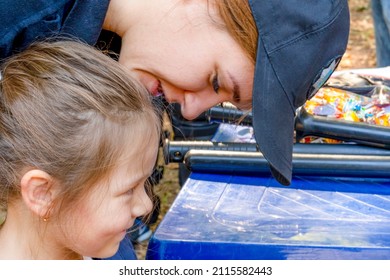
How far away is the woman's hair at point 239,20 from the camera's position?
4.01 ft

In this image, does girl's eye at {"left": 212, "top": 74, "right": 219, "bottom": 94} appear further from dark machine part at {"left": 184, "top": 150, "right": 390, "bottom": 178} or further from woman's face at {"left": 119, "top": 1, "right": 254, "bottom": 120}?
dark machine part at {"left": 184, "top": 150, "right": 390, "bottom": 178}

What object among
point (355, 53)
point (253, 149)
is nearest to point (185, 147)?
point (253, 149)

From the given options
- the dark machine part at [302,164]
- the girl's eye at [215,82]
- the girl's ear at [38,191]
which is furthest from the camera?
the dark machine part at [302,164]

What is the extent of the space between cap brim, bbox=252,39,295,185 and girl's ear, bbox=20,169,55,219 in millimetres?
373

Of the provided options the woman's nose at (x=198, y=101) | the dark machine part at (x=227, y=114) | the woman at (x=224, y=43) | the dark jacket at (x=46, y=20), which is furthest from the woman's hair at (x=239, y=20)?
the dark machine part at (x=227, y=114)

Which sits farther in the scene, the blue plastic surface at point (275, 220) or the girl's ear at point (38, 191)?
the blue plastic surface at point (275, 220)

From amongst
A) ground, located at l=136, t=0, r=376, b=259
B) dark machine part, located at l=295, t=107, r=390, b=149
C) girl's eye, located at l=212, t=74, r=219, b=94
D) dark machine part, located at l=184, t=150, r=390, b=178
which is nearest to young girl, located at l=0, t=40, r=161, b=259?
girl's eye, located at l=212, t=74, r=219, b=94

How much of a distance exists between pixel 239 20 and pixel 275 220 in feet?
1.35

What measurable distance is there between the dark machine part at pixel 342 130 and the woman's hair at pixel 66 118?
43 cm

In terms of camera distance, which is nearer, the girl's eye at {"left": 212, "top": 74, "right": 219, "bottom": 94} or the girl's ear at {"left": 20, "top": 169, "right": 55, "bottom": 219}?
the girl's ear at {"left": 20, "top": 169, "right": 55, "bottom": 219}

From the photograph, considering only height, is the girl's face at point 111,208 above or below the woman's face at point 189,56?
below

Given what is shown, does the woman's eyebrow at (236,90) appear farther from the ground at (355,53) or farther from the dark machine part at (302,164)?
the ground at (355,53)

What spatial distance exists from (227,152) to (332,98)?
1.04 ft

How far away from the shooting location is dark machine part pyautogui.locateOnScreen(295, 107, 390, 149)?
1533mm
